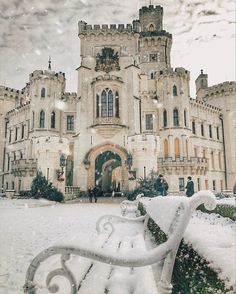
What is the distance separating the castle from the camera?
28328 millimetres

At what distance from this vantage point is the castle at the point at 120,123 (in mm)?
28328

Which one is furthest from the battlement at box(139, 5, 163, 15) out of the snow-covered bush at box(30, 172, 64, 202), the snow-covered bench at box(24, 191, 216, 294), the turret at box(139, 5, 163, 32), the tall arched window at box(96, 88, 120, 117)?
the snow-covered bench at box(24, 191, 216, 294)

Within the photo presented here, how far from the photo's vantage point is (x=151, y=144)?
2583 centimetres

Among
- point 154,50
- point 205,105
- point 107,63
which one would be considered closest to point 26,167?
point 107,63

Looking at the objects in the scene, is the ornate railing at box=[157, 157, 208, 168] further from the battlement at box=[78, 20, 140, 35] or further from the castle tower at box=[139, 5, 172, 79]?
the castle tower at box=[139, 5, 172, 79]

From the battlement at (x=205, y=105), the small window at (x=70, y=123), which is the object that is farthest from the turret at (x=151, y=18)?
the small window at (x=70, y=123)

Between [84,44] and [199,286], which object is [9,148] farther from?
[199,286]

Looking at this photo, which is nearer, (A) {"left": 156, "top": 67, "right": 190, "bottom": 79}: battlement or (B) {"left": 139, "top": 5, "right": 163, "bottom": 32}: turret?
(A) {"left": 156, "top": 67, "right": 190, "bottom": 79}: battlement

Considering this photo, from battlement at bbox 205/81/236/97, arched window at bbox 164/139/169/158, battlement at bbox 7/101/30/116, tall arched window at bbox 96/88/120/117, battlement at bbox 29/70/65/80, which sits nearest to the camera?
tall arched window at bbox 96/88/120/117

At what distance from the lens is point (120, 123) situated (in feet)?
99.3

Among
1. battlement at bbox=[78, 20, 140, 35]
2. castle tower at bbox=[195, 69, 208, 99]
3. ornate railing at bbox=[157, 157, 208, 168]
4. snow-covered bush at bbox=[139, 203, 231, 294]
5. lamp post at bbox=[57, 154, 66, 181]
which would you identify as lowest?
snow-covered bush at bbox=[139, 203, 231, 294]

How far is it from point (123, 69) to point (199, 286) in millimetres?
31896

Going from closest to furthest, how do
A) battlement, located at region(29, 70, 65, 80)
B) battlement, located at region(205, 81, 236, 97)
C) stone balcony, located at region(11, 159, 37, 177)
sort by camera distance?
stone balcony, located at region(11, 159, 37, 177) < battlement, located at region(29, 70, 65, 80) < battlement, located at region(205, 81, 236, 97)

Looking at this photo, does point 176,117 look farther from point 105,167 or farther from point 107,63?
point 105,167
